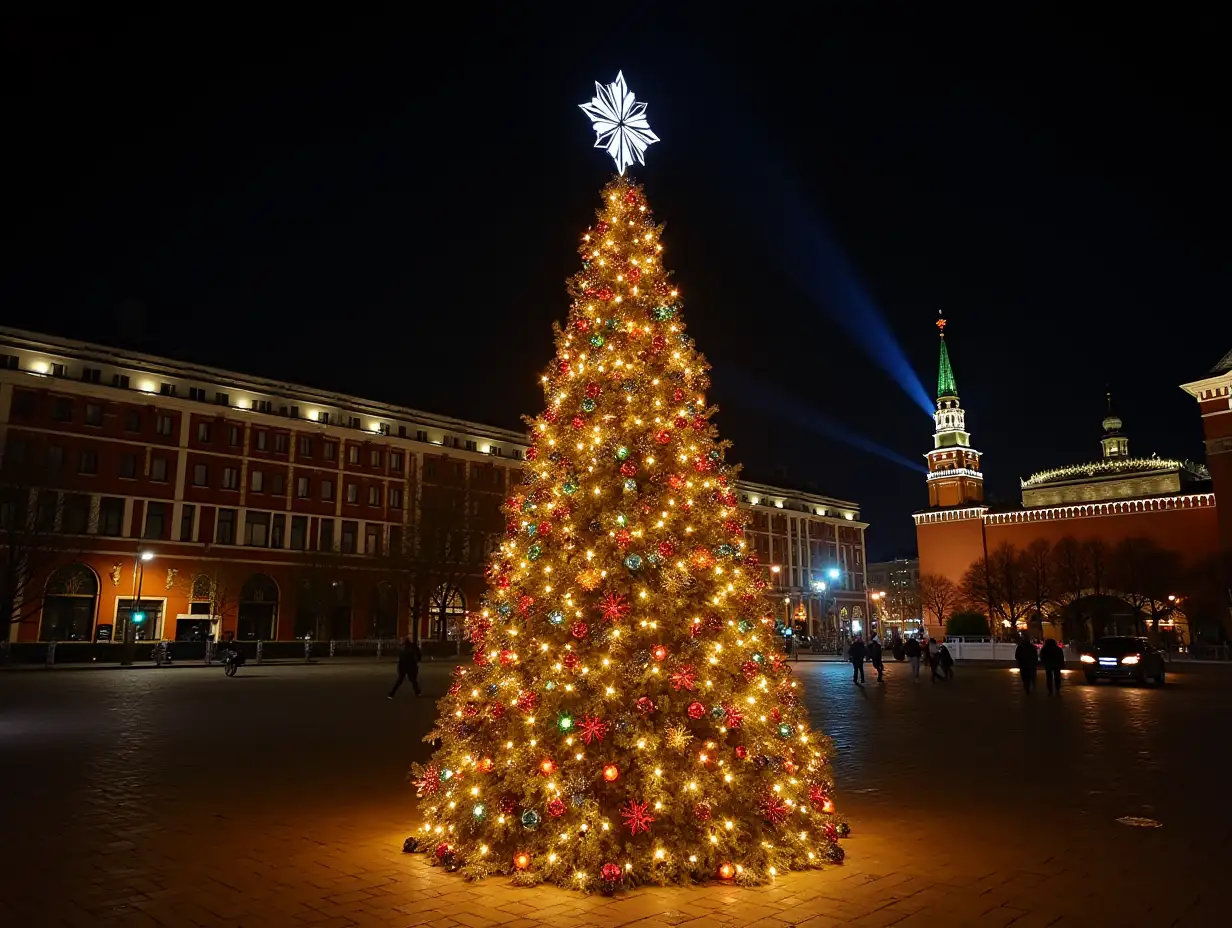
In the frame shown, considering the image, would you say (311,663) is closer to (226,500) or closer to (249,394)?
(226,500)

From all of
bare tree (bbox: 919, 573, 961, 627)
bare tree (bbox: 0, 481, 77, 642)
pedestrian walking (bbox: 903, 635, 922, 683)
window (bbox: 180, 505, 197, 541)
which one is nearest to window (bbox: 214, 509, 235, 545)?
window (bbox: 180, 505, 197, 541)

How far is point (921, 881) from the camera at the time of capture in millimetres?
5578

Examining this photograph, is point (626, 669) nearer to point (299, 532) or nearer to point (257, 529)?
point (257, 529)

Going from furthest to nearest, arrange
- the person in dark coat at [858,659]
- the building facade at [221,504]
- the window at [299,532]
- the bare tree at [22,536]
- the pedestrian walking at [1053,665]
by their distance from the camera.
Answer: the window at [299,532] → the building facade at [221,504] → the bare tree at [22,536] → the person in dark coat at [858,659] → the pedestrian walking at [1053,665]

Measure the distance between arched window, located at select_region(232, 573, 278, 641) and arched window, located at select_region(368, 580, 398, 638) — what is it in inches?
264

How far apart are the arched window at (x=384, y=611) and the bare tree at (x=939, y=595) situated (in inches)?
2207

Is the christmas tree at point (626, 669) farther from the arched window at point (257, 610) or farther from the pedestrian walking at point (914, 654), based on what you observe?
the arched window at point (257, 610)

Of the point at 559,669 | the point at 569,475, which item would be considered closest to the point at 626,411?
the point at 569,475

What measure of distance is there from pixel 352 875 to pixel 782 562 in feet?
293

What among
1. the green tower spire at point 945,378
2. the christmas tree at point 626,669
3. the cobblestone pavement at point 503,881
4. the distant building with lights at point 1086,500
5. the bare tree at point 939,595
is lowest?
the cobblestone pavement at point 503,881

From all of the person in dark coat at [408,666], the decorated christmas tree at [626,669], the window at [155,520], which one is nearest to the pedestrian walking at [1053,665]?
the person in dark coat at [408,666]

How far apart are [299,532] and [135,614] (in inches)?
578

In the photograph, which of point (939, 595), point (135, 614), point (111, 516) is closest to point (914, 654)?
point (135, 614)

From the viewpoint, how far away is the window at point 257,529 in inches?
2072
